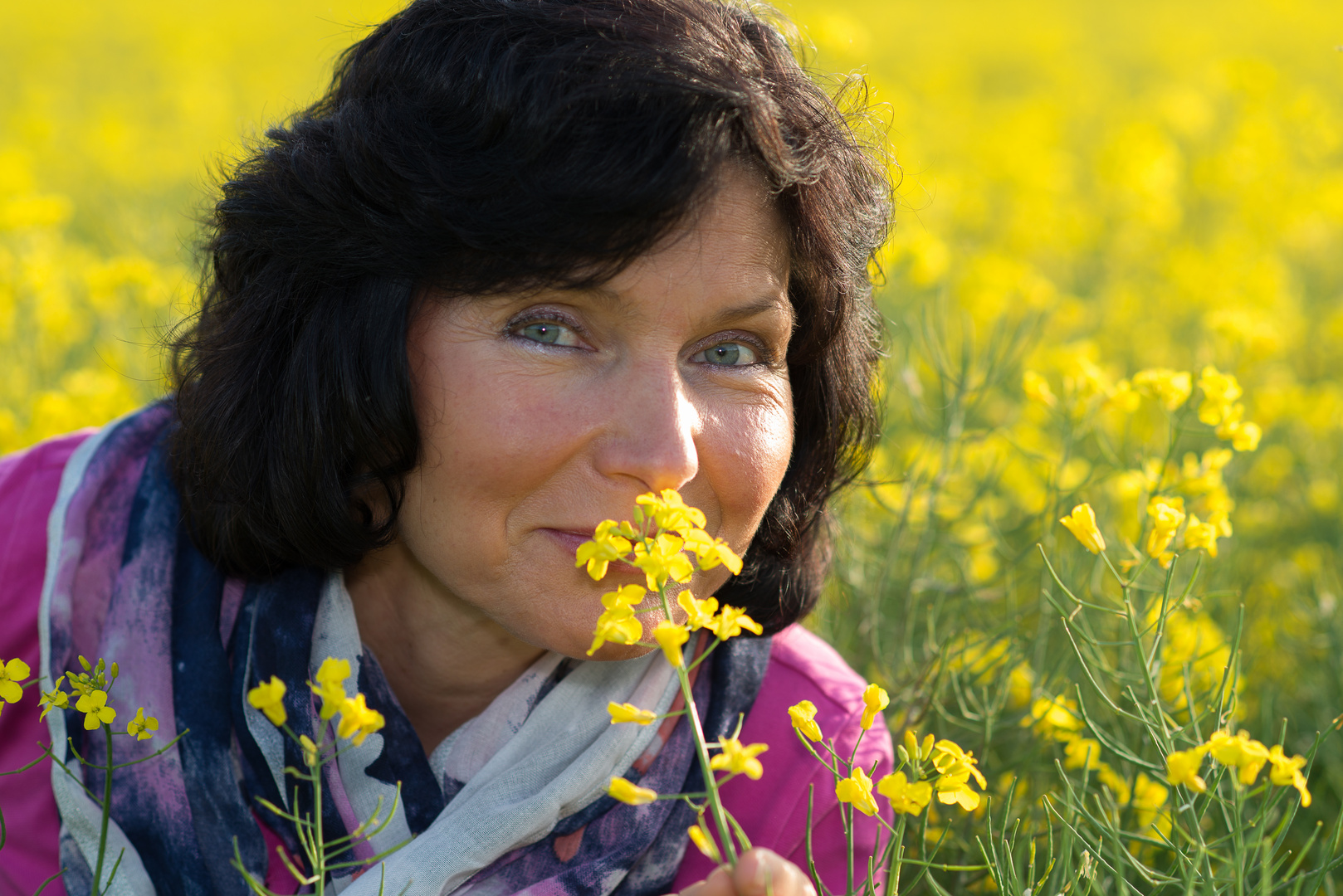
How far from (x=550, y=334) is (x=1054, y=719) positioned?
2.72 ft

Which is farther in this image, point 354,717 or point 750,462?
point 750,462

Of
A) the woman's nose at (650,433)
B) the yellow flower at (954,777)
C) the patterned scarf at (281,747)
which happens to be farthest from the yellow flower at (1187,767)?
the patterned scarf at (281,747)

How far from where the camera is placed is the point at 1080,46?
1128 cm

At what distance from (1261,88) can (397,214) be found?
5.22 m

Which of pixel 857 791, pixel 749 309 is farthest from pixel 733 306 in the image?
pixel 857 791

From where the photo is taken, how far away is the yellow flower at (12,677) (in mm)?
1118

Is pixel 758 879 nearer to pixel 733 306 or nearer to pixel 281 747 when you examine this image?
pixel 733 306

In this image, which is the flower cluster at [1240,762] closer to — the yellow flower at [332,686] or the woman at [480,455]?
the woman at [480,455]

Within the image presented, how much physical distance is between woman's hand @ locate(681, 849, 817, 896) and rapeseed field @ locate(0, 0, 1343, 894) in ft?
0.54

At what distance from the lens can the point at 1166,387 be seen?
1.50 metres

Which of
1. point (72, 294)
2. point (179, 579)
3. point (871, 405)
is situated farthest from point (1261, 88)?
point (179, 579)

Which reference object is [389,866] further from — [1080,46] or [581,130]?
[1080,46]

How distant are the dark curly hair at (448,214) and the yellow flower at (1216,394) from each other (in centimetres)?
44

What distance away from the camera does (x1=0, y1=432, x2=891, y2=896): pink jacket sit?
4.78ft
